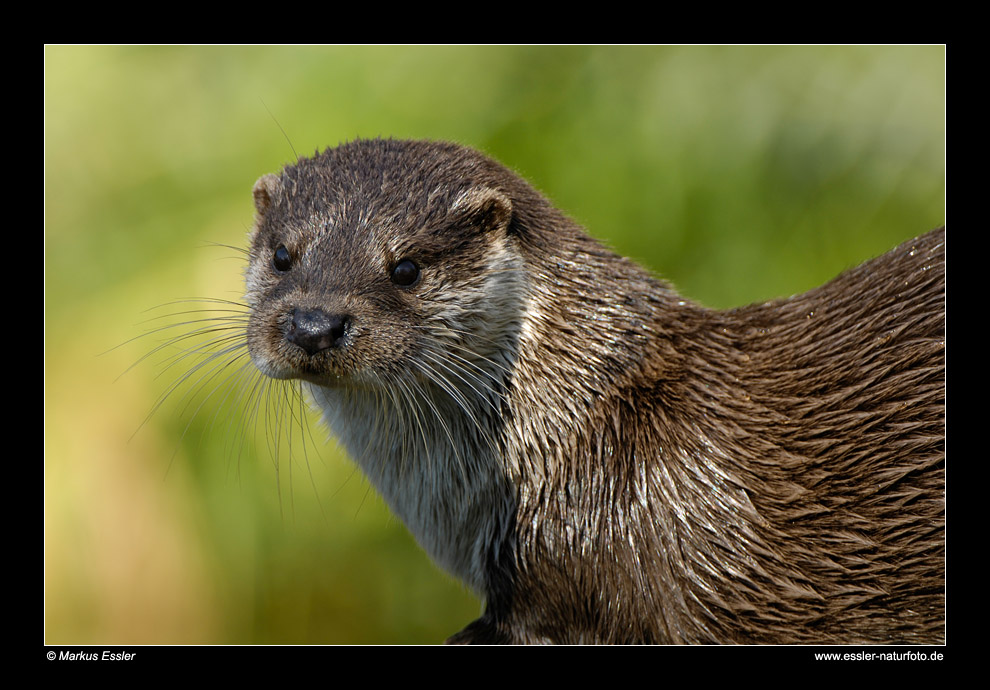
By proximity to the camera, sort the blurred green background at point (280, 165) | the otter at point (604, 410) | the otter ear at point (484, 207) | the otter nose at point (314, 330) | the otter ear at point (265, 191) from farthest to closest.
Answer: the blurred green background at point (280, 165), the otter ear at point (265, 191), the otter ear at point (484, 207), the otter at point (604, 410), the otter nose at point (314, 330)

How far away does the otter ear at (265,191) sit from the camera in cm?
241

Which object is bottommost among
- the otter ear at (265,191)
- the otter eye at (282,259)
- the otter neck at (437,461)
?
the otter neck at (437,461)

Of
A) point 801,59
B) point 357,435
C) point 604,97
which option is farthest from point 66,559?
point 801,59

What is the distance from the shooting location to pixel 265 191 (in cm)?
246

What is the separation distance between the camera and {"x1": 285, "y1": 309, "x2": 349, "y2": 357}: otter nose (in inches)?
77.0

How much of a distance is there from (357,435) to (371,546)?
1.59 m

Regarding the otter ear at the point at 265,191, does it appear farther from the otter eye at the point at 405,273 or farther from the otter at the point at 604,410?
the otter eye at the point at 405,273

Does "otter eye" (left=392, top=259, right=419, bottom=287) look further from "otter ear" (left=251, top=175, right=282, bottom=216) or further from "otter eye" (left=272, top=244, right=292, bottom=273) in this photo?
"otter ear" (left=251, top=175, right=282, bottom=216)

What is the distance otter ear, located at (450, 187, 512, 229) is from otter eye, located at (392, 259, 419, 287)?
0.17 m

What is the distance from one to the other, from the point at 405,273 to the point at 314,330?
0.97 feet

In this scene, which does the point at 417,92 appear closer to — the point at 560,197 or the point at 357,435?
the point at 560,197

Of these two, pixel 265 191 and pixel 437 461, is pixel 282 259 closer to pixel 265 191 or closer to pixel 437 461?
pixel 265 191

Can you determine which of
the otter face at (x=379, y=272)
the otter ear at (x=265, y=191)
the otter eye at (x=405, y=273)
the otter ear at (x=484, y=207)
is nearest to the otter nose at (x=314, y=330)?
the otter face at (x=379, y=272)

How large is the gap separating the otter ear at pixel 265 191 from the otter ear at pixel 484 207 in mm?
529
